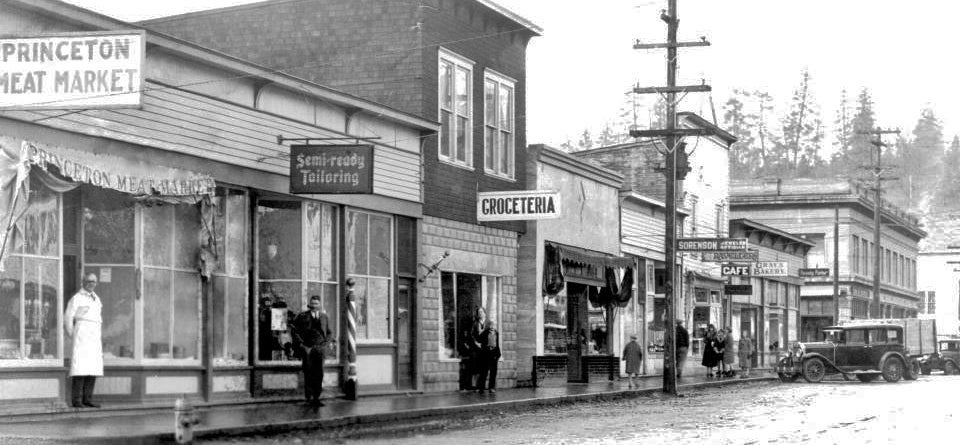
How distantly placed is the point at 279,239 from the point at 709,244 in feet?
53.9

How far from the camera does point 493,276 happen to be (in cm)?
3278

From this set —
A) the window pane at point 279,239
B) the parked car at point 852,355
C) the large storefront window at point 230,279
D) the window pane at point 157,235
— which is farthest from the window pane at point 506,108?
the parked car at point 852,355

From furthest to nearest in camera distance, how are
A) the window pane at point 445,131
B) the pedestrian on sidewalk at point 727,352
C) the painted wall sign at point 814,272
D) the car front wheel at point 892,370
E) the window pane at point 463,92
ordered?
the painted wall sign at point 814,272 → the pedestrian on sidewalk at point 727,352 → the car front wheel at point 892,370 → the window pane at point 463,92 → the window pane at point 445,131

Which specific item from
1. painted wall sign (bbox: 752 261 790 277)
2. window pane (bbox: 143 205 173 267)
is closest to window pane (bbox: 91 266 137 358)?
window pane (bbox: 143 205 173 267)

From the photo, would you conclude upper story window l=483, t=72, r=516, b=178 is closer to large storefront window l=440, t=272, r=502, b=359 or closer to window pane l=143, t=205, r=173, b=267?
large storefront window l=440, t=272, r=502, b=359

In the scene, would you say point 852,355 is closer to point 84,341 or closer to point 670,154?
point 670,154

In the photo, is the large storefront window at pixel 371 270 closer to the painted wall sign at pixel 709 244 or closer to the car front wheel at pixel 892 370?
the painted wall sign at pixel 709 244

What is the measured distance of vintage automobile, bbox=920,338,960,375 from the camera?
5509 cm

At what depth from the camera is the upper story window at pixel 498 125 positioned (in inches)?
1275

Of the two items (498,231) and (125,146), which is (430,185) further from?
(125,146)

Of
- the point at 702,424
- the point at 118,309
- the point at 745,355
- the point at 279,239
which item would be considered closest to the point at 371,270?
the point at 279,239

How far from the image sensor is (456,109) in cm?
3070

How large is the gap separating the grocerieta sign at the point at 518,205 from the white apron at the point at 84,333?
13.0 meters

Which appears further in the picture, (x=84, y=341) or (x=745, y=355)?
(x=745, y=355)
